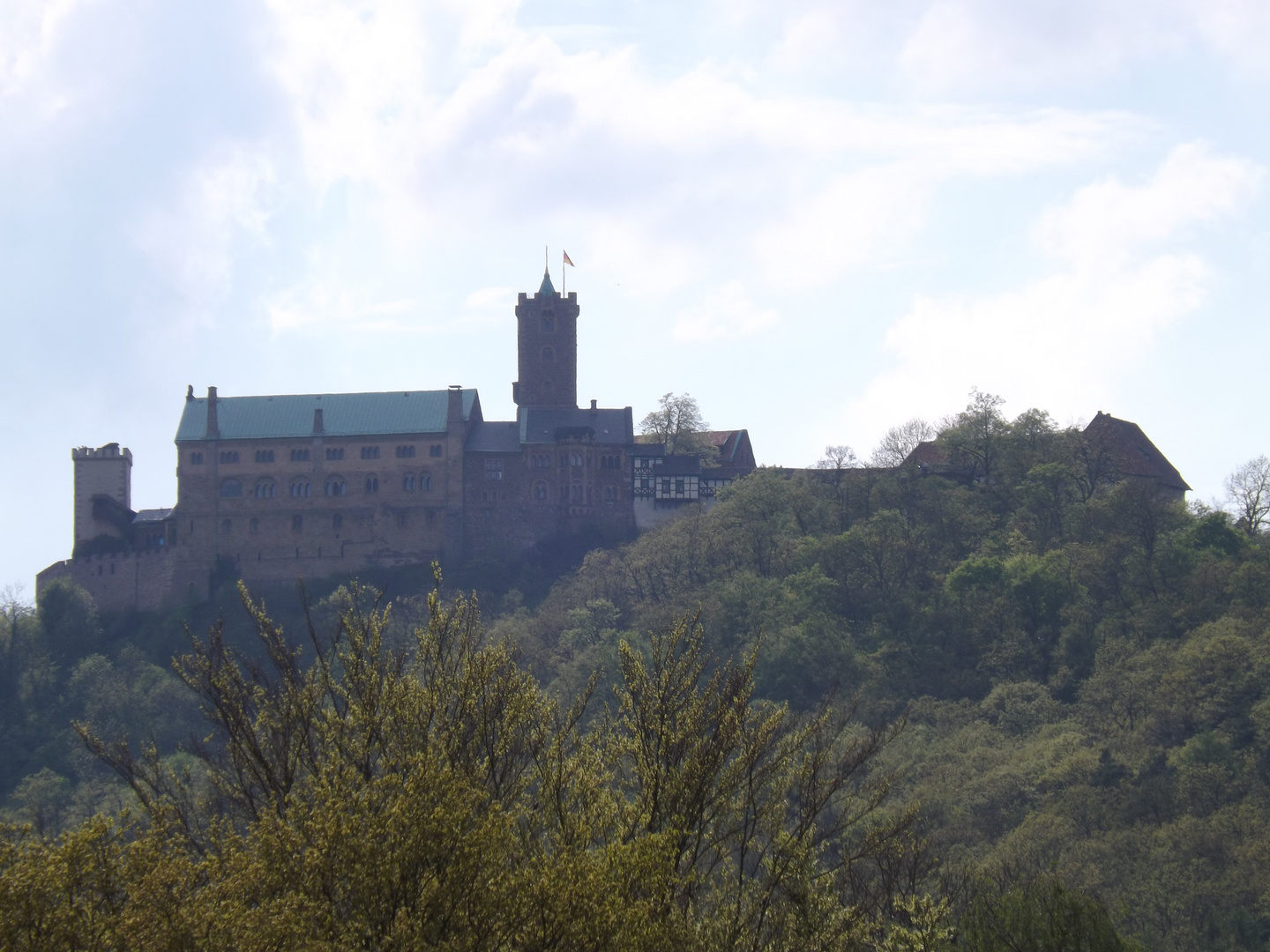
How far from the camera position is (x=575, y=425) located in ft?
307

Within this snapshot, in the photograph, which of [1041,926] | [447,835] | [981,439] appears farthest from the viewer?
[981,439]

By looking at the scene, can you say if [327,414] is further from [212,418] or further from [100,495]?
[100,495]

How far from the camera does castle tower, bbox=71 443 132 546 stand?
92938mm

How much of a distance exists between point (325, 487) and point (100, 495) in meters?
13.1

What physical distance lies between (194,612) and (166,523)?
6.69 metres

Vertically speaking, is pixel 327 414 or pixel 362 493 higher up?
pixel 327 414

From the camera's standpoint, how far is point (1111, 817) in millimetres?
54188

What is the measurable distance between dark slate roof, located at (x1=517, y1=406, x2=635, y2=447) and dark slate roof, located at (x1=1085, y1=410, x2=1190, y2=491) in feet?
85.2

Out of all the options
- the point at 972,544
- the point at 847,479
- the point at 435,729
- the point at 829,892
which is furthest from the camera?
the point at 847,479

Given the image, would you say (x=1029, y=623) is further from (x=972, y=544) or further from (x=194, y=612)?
(x=194, y=612)

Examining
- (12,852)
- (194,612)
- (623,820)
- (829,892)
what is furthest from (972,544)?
(12,852)

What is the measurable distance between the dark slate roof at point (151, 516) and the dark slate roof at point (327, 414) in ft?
14.2

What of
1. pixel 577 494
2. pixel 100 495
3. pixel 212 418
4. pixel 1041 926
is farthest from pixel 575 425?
pixel 1041 926

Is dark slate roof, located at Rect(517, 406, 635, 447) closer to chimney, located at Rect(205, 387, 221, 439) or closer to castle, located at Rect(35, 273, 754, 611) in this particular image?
castle, located at Rect(35, 273, 754, 611)
